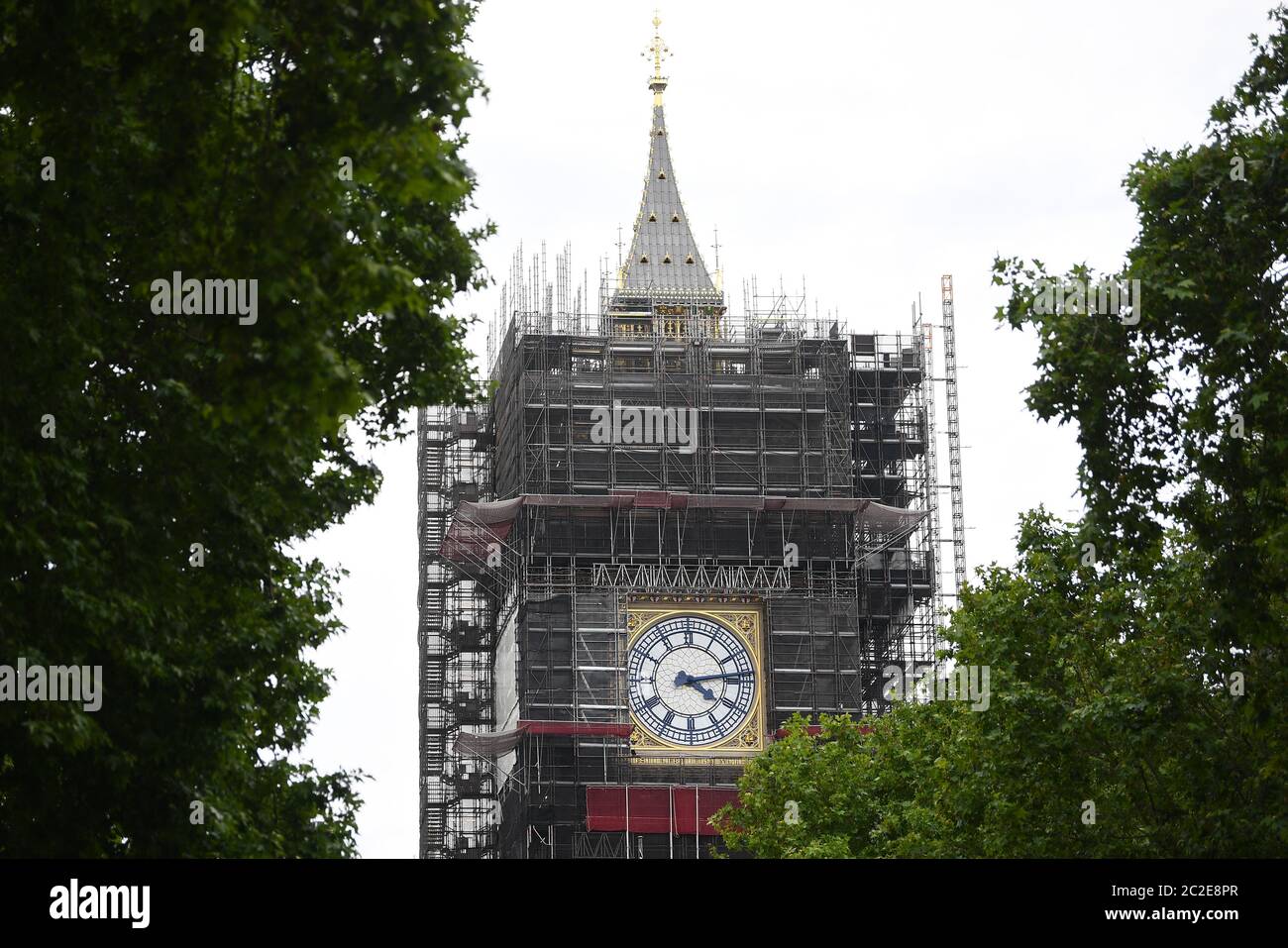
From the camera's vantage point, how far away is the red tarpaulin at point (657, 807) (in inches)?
3497

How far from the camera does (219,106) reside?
31.3 metres

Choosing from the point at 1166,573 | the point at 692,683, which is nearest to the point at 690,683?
the point at 692,683

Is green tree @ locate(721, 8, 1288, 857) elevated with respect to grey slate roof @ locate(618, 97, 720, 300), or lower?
lower

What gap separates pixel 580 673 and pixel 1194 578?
46.1 metres

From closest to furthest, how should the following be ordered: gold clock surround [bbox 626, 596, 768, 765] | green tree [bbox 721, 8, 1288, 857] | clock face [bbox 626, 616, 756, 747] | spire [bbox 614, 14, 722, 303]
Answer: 1. green tree [bbox 721, 8, 1288, 857]
2. gold clock surround [bbox 626, 596, 768, 765]
3. clock face [bbox 626, 616, 756, 747]
4. spire [bbox 614, 14, 722, 303]

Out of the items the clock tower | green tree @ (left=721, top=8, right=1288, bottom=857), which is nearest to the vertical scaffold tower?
the clock tower

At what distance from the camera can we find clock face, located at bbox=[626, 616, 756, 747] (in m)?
91.7

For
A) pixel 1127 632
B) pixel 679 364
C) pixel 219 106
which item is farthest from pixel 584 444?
pixel 219 106

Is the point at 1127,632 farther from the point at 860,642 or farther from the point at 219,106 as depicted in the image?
the point at 860,642

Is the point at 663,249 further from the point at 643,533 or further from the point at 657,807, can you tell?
the point at 657,807

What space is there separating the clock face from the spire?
15825 mm

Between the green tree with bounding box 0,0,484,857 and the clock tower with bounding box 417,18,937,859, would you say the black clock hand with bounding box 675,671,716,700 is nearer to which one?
the clock tower with bounding box 417,18,937,859

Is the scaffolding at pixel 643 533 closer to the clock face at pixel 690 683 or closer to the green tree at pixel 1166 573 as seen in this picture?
the clock face at pixel 690 683

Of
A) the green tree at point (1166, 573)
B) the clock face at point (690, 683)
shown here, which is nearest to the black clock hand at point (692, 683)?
the clock face at point (690, 683)
